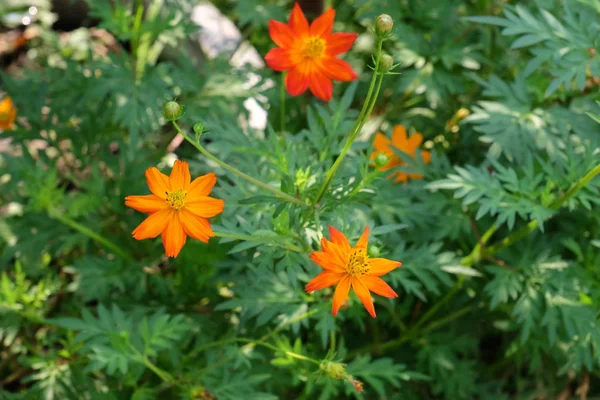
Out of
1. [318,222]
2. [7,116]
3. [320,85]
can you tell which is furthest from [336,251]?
[7,116]

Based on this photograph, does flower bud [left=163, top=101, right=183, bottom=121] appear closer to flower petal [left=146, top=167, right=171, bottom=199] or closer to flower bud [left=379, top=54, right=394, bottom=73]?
flower petal [left=146, top=167, right=171, bottom=199]

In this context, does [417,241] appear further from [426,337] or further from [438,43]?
[438,43]

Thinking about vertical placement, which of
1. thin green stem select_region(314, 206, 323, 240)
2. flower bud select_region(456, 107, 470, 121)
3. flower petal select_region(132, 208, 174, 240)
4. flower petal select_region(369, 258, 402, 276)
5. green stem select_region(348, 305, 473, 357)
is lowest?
green stem select_region(348, 305, 473, 357)

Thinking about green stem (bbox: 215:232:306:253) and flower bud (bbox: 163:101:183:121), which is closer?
flower bud (bbox: 163:101:183:121)

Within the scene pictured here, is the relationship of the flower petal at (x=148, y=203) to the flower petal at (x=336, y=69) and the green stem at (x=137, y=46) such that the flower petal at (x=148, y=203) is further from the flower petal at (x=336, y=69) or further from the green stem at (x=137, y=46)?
the green stem at (x=137, y=46)

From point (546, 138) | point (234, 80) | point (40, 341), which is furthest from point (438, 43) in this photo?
point (40, 341)

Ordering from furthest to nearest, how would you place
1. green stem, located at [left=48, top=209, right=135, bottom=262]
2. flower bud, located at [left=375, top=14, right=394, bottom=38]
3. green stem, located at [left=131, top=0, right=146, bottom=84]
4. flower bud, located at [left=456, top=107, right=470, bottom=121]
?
flower bud, located at [left=456, top=107, right=470, bottom=121] < green stem, located at [left=131, top=0, right=146, bottom=84] < green stem, located at [left=48, top=209, right=135, bottom=262] < flower bud, located at [left=375, top=14, right=394, bottom=38]

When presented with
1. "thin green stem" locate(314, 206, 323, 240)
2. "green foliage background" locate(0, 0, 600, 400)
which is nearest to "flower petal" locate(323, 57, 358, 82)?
"green foliage background" locate(0, 0, 600, 400)
